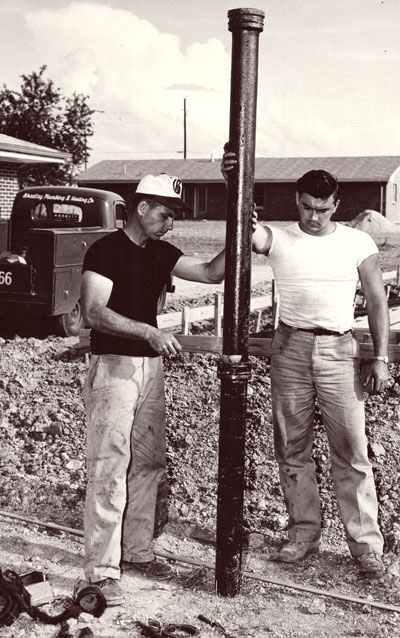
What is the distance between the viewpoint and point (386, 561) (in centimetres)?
469

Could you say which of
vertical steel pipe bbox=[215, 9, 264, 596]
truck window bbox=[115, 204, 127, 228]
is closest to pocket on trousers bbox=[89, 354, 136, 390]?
vertical steel pipe bbox=[215, 9, 264, 596]

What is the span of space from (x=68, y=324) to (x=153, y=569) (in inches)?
296

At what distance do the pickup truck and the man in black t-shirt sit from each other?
→ 6.55m

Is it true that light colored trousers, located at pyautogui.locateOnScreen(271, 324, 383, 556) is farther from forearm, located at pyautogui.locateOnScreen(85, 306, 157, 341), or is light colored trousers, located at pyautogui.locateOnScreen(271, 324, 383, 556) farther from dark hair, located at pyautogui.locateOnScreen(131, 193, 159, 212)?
dark hair, located at pyautogui.locateOnScreen(131, 193, 159, 212)

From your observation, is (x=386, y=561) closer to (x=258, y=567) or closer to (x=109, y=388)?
(x=258, y=567)

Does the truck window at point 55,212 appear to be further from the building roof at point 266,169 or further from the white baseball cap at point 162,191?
the building roof at point 266,169

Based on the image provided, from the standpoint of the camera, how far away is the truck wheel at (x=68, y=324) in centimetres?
1161

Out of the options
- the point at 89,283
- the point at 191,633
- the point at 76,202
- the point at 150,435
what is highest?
the point at 76,202

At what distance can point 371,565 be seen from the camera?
446cm

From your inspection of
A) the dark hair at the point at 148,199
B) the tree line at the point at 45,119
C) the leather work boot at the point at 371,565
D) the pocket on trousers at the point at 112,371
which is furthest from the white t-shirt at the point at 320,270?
the tree line at the point at 45,119

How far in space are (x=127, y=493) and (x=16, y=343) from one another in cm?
698

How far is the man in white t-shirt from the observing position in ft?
14.7

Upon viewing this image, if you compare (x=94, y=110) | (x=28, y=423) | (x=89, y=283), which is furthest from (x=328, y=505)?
(x=94, y=110)

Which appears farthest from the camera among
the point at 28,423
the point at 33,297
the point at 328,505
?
the point at 33,297
